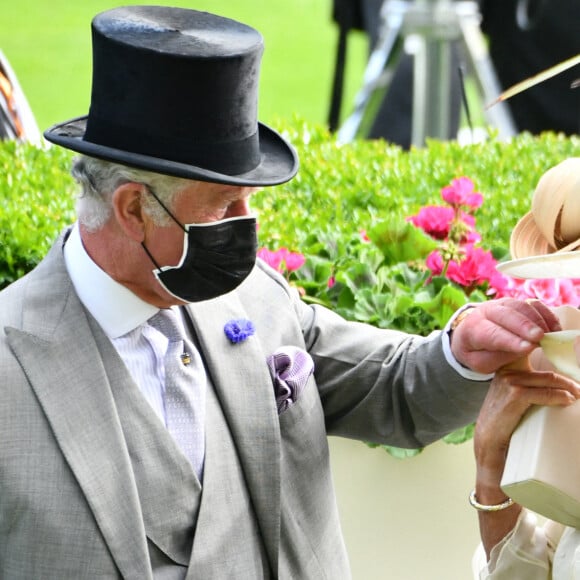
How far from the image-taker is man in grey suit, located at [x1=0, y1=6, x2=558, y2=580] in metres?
2.44

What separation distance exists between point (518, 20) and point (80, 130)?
22.3 ft

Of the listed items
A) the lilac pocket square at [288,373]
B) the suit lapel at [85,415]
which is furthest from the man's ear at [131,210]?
the lilac pocket square at [288,373]

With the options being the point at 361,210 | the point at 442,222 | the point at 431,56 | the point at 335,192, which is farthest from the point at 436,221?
the point at 431,56

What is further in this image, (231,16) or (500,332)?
(231,16)

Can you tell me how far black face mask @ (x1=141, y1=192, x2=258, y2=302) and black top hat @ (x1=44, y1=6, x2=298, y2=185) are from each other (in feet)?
0.34

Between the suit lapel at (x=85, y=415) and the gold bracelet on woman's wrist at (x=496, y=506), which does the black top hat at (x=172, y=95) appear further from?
the gold bracelet on woman's wrist at (x=496, y=506)

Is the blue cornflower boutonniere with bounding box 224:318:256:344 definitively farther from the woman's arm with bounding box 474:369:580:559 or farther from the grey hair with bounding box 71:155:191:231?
the woman's arm with bounding box 474:369:580:559

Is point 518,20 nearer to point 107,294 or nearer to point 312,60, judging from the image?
point 312,60

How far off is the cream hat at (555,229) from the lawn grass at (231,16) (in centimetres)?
892

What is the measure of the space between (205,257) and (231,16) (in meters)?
12.4

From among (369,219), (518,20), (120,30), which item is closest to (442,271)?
(369,219)

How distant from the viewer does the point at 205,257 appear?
2.58 meters

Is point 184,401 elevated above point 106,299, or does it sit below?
below

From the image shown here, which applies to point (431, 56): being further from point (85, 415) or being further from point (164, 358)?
point (85, 415)
